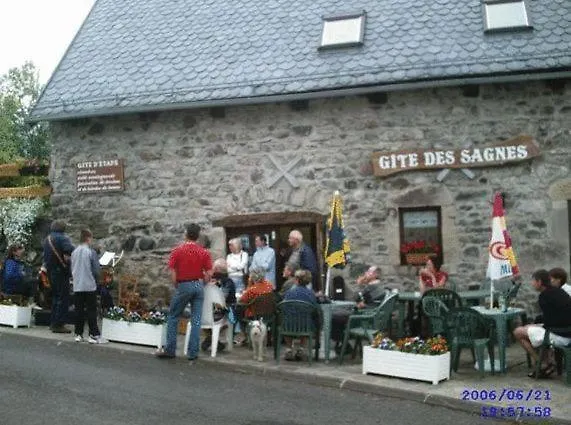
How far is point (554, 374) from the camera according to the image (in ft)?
25.3

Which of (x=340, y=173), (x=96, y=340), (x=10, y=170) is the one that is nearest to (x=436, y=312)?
(x=340, y=173)

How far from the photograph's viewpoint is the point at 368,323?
8.52m

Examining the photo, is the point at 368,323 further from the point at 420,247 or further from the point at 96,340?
the point at 96,340

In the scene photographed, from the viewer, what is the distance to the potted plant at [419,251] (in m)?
11.1

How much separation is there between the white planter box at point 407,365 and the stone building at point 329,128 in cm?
363

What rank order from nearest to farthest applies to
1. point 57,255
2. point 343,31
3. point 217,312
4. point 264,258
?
point 217,312, point 57,255, point 264,258, point 343,31

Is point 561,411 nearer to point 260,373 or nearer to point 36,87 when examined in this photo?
point 260,373

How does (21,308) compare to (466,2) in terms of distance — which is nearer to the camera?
(21,308)

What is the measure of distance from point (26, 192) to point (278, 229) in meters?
5.58

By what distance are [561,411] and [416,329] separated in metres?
4.01

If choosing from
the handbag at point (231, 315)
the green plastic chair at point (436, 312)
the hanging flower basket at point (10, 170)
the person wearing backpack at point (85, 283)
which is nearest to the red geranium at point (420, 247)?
the green plastic chair at point (436, 312)

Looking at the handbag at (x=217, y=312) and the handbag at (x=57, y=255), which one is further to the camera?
the handbag at (x=57, y=255)

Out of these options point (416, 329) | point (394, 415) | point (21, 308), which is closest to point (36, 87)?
point (21, 308)
